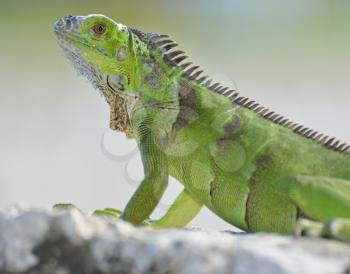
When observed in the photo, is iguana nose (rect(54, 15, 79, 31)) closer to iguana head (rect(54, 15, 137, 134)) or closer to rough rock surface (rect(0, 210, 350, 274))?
iguana head (rect(54, 15, 137, 134))

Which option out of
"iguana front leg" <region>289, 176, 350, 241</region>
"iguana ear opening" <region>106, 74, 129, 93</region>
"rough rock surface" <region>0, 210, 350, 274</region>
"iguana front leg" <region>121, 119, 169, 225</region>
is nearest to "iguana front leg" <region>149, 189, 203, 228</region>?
"iguana front leg" <region>121, 119, 169, 225</region>

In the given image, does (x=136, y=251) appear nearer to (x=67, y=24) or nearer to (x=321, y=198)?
(x=321, y=198)

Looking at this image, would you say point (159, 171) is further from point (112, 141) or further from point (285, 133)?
point (112, 141)

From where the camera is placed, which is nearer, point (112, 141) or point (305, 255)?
point (305, 255)

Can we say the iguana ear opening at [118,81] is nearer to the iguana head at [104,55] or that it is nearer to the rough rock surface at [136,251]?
the iguana head at [104,55]

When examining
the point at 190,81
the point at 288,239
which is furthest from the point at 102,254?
the point at 190,81

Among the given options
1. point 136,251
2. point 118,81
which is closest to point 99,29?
point 118,81

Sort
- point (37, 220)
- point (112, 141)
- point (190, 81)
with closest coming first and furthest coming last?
point (37, 220)
point (190, 81)
point (112, 141)
